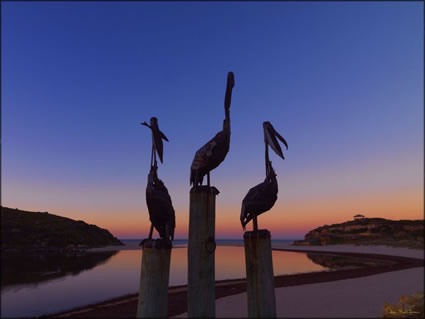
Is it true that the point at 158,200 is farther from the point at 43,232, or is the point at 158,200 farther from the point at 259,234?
the point at 43,232

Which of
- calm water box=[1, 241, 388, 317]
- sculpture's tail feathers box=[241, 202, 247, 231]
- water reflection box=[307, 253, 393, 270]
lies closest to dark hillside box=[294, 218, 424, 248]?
water reflection box=[307, 253, 393, 270]

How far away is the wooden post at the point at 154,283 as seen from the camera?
10.4 feet

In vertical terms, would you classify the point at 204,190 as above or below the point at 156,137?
below

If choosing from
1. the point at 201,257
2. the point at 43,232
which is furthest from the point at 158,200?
the point at 43,232

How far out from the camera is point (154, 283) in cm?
317

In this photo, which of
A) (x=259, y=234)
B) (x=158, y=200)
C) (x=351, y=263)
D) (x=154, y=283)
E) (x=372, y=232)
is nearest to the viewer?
(x=154, y=283)

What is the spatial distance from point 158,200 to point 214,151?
1033mm

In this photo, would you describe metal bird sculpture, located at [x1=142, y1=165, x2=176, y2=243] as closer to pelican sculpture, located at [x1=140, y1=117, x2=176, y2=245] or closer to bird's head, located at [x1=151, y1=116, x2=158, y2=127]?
pelican sculpture, located at [x1=140, y1=117, x2=176, y2=245]

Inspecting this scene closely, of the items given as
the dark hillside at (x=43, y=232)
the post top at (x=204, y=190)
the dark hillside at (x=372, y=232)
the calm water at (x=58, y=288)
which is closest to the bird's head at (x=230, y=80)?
the post top at (x=204, y=190)

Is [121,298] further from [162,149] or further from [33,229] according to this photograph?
[33,229]

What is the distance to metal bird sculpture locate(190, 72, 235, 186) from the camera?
12.6 feet

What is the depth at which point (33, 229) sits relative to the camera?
4916 cm

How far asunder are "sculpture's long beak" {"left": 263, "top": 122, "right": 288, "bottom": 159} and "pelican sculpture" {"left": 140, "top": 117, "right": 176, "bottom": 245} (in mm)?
1593

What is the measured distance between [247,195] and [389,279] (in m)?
15.5
